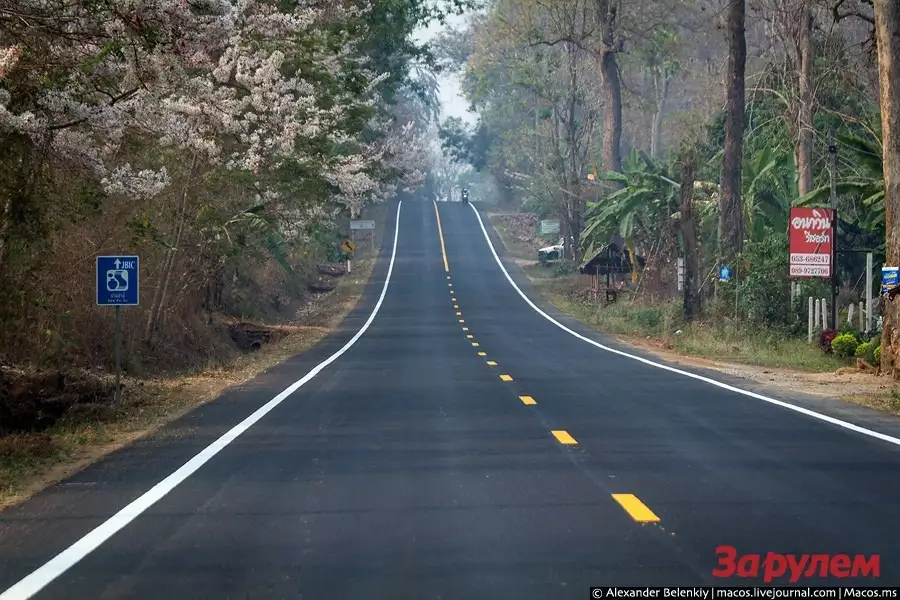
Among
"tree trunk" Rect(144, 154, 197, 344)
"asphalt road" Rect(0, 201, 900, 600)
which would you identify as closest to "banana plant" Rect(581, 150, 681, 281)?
"tree trunk" Rect(144, 154, 197, 344)

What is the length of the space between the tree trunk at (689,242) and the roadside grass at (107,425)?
1371 centimetres

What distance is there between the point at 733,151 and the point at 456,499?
31476 mm

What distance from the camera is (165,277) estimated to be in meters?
29.9

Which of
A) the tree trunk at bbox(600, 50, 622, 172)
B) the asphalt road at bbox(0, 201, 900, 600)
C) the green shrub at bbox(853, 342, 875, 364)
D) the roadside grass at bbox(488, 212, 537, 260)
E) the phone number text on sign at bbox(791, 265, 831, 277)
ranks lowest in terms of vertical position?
the asphalt road at bbox(0, 201, 900, 600)

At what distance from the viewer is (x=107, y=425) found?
17.4 meters

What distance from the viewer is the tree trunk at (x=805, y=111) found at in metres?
41.4

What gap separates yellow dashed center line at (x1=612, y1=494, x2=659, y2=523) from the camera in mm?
9289

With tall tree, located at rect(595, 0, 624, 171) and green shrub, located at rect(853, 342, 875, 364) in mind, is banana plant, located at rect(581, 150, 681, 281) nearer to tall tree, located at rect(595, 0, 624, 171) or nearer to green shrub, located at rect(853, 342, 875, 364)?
tall tree, located at rect(595, 0, 624, 171)

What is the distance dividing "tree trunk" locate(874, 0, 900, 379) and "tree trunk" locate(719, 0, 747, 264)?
50.3ft

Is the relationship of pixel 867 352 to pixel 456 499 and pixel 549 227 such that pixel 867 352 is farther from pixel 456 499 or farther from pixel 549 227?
pixel 549 227

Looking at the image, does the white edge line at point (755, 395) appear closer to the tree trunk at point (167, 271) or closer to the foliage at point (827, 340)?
the foliage at point (827, 340)

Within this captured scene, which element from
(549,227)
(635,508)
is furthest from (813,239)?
(549,227)

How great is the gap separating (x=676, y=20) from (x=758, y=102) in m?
19.9

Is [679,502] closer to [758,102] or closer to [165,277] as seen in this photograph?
[165,277]
